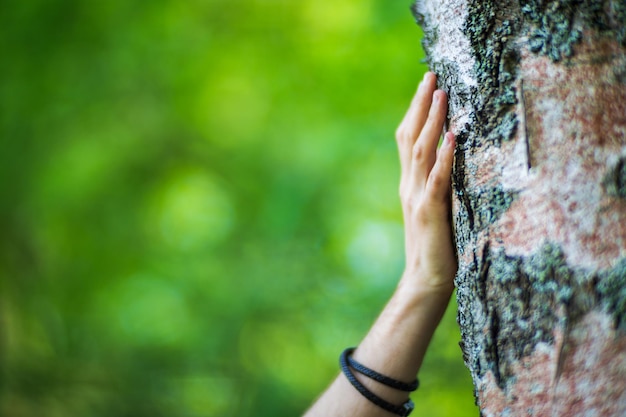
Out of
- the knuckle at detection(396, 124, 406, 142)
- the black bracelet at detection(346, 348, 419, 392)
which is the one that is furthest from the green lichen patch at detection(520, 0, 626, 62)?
the black bracelet at detection(346, 348, 419, 392)

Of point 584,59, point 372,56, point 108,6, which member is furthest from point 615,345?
point 108,6

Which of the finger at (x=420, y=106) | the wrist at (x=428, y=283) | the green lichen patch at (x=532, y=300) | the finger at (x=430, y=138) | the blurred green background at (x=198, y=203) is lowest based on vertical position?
the green lichen patch at (x=532, y=300)

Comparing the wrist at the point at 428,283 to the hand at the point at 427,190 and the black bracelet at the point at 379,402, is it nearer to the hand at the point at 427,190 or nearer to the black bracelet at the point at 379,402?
the hand at the point at 427,190

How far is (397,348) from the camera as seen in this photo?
1366mm

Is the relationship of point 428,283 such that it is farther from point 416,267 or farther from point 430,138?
point 430,138

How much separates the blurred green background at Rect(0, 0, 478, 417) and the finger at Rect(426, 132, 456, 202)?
7.36 ft

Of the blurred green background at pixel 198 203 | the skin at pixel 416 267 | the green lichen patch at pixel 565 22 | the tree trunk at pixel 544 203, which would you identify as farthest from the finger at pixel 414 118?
the blurred green background at pixel 198 203

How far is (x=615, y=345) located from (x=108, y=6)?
3.51 meters

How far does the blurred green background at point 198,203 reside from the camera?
11.5 ft

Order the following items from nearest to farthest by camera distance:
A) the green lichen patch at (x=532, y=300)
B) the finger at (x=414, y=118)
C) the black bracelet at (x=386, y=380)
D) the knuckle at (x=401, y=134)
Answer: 1. the green lichen patch at (x=532, y=300)
2. the finger at (x=414, y=118)
3. the knuckle at (x=401, y=134)
4. the black bracelet at (x=386, y=380)

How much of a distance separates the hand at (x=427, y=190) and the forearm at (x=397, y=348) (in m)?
0.06

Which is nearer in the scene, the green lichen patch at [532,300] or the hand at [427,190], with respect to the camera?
the green lichen patch at [532,300]

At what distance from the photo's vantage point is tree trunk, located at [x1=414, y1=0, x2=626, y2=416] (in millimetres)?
778

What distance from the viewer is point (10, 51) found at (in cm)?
346
